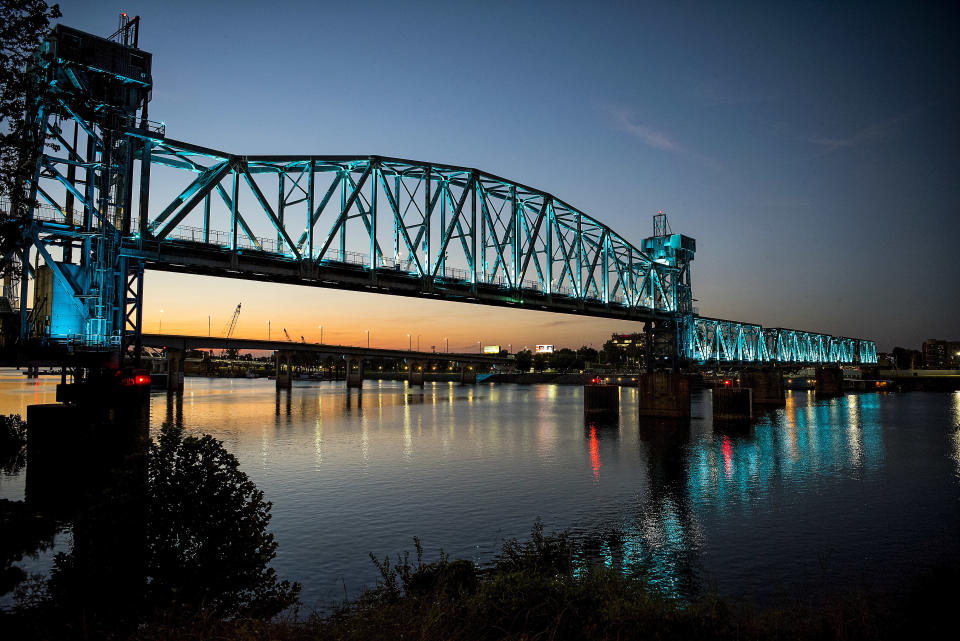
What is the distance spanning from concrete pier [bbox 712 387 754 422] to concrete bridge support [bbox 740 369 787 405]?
4296cm

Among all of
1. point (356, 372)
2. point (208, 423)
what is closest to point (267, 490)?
point (208, 423)

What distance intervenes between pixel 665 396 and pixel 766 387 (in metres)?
49.3

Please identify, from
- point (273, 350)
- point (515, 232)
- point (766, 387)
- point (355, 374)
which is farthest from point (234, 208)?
point (355, 374)

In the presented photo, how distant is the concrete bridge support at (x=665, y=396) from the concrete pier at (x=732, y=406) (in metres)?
3.59

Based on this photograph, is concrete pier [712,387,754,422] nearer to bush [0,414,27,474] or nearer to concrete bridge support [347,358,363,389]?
bush [0,414,27,474]

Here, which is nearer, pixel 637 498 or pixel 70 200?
pixel 637 498

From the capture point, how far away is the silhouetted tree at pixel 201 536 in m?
11.4

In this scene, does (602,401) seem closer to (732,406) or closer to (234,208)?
(732,406)

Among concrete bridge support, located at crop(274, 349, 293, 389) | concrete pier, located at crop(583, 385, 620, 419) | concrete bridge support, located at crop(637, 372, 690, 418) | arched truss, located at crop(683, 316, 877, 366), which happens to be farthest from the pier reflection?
concrete bridge support, located at crop(274, 349, 293, 389)

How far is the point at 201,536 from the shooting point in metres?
11.7

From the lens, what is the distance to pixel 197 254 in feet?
142

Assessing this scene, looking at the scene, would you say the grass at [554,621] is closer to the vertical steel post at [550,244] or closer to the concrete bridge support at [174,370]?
the vertical steel post at [550,244]

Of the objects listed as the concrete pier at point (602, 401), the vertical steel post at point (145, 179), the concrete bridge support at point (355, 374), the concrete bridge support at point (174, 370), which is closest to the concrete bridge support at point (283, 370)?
the concrete bridge support at point (355, 374)

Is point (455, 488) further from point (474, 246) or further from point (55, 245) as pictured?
point (474, 246)
